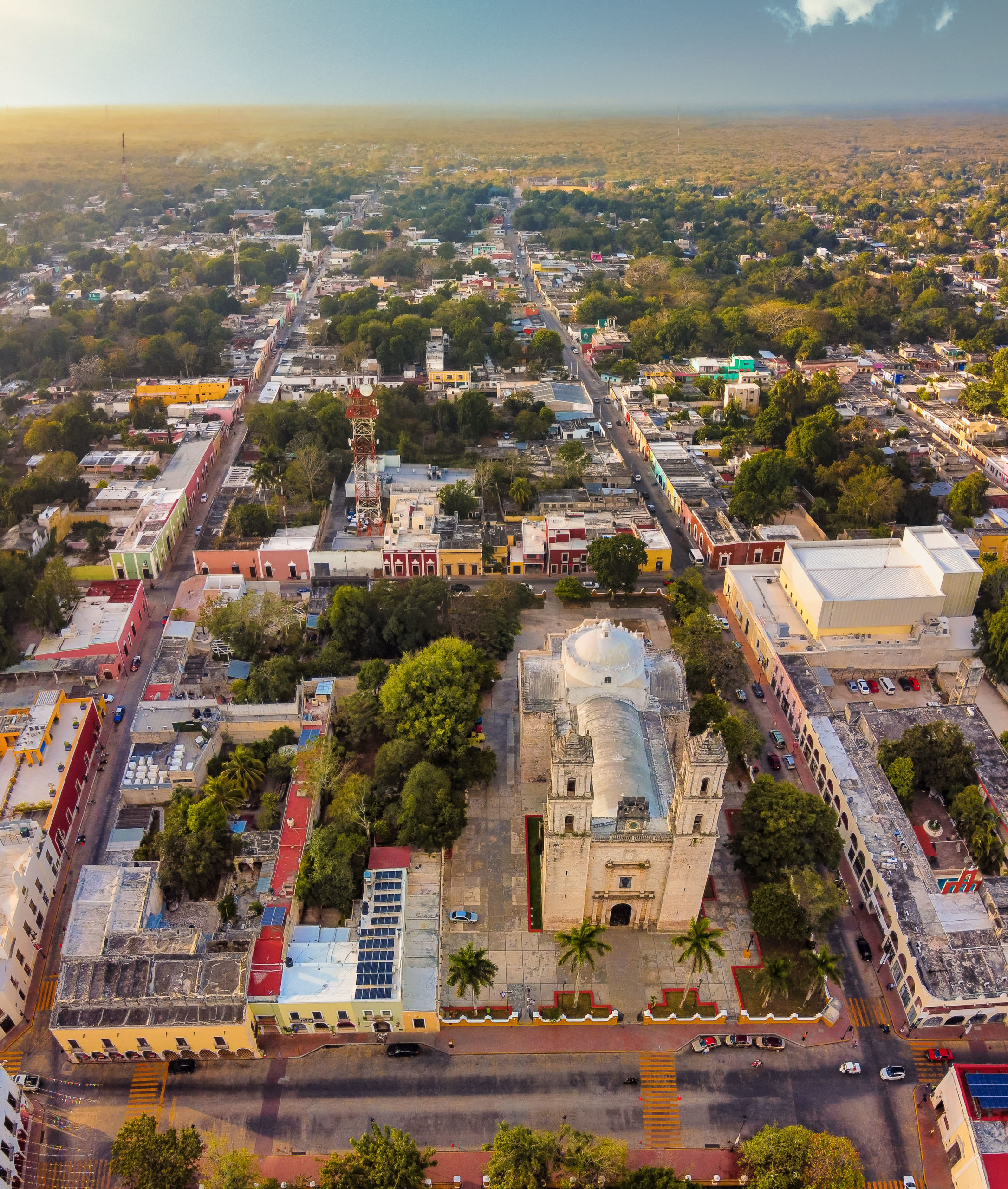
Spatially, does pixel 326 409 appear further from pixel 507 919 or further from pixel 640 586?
pixel 507 919

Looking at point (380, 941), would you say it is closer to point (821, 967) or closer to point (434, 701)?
point (434, 701)

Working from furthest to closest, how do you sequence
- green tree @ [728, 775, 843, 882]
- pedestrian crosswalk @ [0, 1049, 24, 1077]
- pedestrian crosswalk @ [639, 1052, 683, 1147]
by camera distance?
green tree @ [728, 775, 843, 882]
pedestrian crosswalk @ [0, 1049, 24, 1077]
pedestrian crosswalk @ [639, 1052, 683, 1147]

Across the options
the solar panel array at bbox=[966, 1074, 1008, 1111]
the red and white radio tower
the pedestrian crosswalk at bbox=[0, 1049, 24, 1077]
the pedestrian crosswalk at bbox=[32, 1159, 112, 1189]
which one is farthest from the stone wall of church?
the red and white radio tower

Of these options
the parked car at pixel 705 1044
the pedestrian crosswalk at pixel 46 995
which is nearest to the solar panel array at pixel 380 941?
the parked car at pixel 705 1044

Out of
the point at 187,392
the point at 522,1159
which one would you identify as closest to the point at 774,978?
the point at 522,1159

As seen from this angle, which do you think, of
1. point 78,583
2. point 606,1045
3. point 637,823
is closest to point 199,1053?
point 606,1045

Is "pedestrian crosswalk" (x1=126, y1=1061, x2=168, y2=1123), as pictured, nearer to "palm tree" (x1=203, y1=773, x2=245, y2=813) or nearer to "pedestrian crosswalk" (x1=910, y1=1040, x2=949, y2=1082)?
"palm tree" (x1=203, y1=773, x2=245, y2=813)
